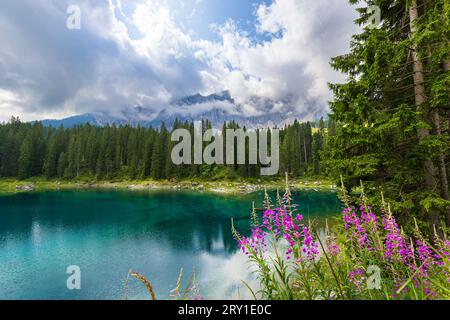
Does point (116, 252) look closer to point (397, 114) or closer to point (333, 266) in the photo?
point (333, 266)

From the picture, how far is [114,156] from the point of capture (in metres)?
75.5

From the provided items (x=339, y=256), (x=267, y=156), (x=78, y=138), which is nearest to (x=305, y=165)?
(x=267, y=156)

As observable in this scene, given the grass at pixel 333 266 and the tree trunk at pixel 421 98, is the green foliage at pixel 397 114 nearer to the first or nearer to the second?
the tree trunk at pixel 421 98

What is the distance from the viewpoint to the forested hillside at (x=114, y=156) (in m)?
67.8

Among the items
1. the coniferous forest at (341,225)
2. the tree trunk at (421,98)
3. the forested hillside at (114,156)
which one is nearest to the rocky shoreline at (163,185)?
the forested hillside at (114,156)

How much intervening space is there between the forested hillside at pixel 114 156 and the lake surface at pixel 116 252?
38436 millimetres

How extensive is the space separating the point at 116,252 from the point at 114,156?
220ft

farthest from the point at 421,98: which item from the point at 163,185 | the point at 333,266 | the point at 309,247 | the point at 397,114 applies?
the point at 163,185

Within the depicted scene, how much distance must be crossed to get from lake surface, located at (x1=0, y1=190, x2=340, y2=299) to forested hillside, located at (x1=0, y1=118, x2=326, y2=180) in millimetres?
Answer: 38436

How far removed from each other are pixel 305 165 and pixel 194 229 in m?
59.4

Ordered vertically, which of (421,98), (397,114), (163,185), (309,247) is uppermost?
(421,98)

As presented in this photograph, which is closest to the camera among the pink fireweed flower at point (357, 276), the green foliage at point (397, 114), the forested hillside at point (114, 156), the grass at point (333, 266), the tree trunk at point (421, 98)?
A: the grass at point (333, 266)

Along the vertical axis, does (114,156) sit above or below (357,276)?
above
